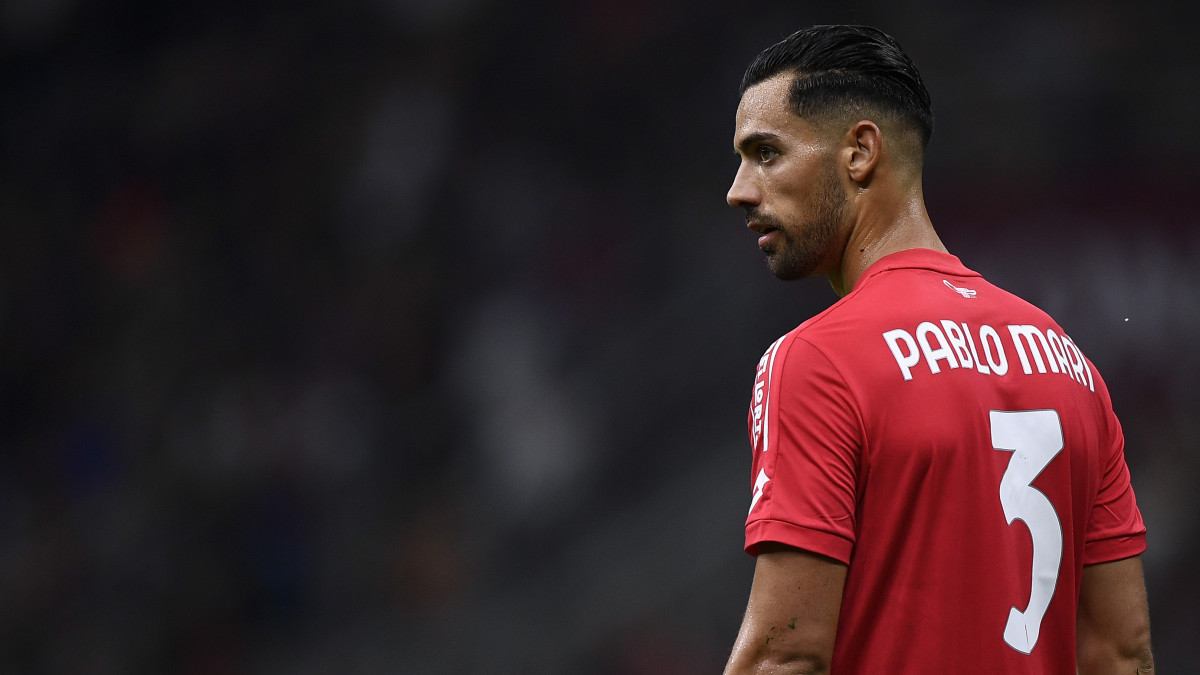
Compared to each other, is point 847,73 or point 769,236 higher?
point 847,73

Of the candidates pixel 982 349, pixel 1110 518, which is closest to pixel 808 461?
pixel 982 349

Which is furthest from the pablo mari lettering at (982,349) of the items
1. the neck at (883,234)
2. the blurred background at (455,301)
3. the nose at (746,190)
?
the blurred background at (455,301)

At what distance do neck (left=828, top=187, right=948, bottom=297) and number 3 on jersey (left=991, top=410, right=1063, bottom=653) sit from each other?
0.26 meters

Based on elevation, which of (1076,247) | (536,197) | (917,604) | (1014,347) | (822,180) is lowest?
(917,604)

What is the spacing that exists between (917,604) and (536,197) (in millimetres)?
3445

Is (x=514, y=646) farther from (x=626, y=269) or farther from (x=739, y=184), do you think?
(x=739, y=184)

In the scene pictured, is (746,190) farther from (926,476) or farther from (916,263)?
(926,476)

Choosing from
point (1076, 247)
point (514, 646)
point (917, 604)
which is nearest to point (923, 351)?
point (917, 604)

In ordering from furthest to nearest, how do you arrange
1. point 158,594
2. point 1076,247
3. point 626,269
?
point 158,594 < point 626,269 < point 1076,247

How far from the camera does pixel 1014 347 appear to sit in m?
1.22

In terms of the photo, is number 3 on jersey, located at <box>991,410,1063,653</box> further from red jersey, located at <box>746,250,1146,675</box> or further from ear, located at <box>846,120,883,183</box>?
Result: ear, located at <box>846,120,883,183</box>

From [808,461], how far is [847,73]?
21.3 inches

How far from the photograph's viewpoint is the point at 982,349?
119 centimetres

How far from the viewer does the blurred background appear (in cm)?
370
